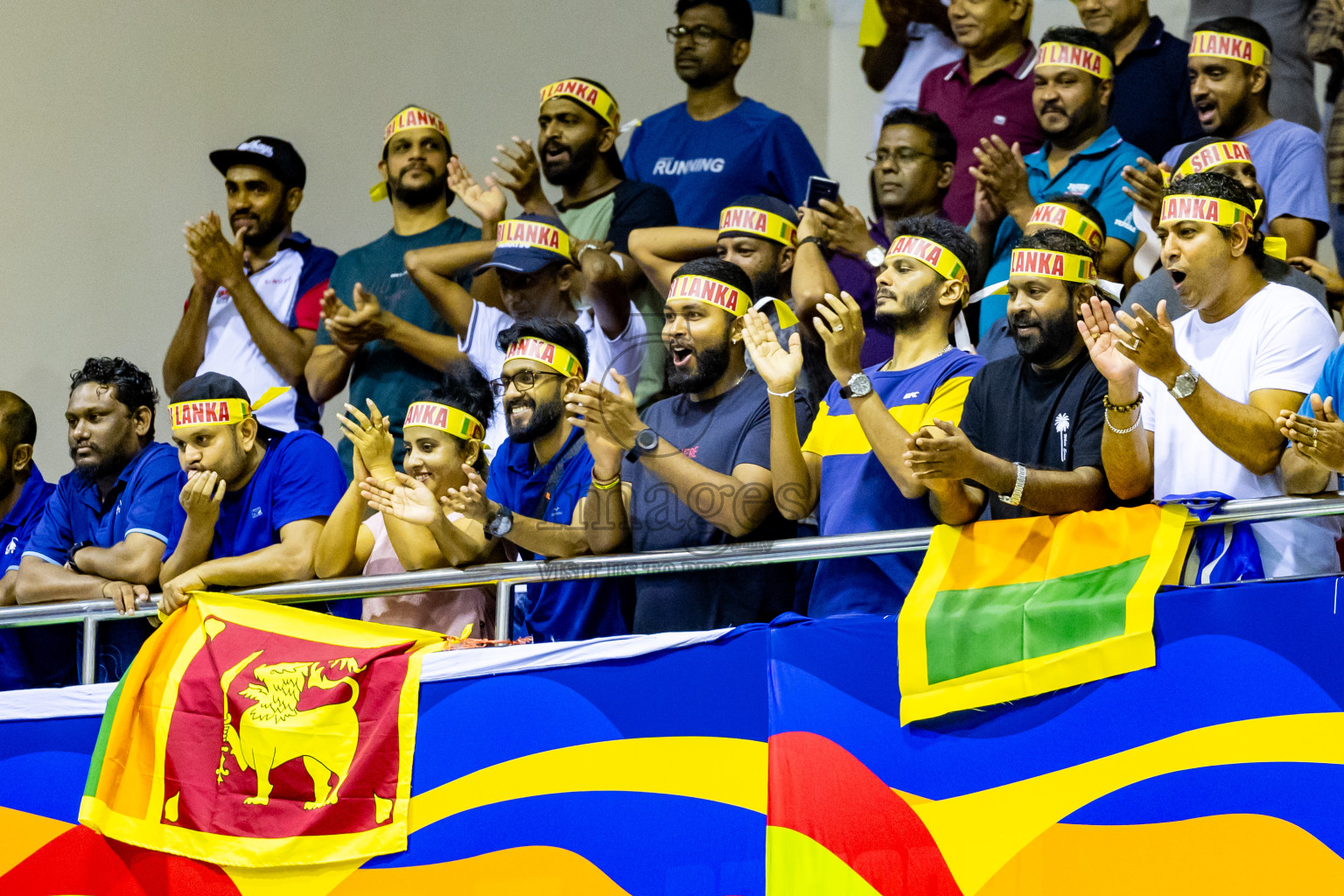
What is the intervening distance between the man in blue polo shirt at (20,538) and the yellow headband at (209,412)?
763 mm

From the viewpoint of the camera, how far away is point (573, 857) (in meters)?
4.19

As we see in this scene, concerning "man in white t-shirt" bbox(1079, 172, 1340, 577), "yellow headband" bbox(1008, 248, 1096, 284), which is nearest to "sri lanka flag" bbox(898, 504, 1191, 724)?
"man in white t-shirt" bbox(1079, 172, 1340, 577)

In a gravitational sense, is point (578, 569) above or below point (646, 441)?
below

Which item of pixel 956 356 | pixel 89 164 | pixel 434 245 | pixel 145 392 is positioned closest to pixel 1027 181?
pixel 956 356

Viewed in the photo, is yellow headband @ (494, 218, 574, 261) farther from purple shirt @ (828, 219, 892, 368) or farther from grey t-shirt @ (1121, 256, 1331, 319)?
grey t-shirt @ (1121, 256, 1331, 319)

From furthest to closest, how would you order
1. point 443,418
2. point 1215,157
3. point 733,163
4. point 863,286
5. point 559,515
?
1. point 733,163
2. point 863,286
3. point 443,418
4. point 559,515
5. point 1215,157

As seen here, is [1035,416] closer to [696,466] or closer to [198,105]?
[696,466]

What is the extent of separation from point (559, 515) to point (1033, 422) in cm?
148

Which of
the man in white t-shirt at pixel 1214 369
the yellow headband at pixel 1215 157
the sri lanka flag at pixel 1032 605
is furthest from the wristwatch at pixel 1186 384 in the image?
the yellow headband at pixel 1215 157

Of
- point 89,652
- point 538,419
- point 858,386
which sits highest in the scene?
point 858,386

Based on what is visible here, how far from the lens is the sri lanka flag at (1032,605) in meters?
3.59

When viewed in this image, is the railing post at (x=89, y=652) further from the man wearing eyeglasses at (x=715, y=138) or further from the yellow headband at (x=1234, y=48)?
the yellow headband at (x=1234, y=48)

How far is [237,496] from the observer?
17.4 ft

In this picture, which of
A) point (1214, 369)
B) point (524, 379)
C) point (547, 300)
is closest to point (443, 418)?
point (524, 379)
